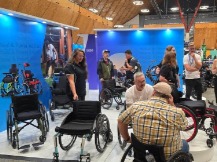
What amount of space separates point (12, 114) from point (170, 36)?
5.25 meters

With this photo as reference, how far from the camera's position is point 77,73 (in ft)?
13.2

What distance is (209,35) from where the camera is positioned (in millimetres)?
16297

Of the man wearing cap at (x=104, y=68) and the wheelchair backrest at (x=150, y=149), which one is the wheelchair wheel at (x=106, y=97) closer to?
the man wearing cap at (x=104, y=68)

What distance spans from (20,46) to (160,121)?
403cm

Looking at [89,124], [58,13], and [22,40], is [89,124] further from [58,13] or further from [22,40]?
[58,13]

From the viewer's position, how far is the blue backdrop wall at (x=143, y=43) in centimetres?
778

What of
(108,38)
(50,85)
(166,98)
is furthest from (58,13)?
(166,98)

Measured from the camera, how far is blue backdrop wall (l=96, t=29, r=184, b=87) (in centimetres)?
778

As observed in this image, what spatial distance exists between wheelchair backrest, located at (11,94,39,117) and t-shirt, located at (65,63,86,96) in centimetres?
71

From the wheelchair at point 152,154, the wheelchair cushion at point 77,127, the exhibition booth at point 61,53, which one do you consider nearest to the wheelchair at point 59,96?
the exhibition booth at point 61,53

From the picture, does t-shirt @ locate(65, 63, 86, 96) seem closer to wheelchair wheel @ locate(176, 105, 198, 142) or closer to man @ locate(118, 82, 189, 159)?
wheelchair wheel @ locate(176, 105, 198, 142)

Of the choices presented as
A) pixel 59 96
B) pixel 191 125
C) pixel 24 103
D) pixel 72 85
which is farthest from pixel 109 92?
pixel 191 125

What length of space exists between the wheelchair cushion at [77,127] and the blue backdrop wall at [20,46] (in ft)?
6.15

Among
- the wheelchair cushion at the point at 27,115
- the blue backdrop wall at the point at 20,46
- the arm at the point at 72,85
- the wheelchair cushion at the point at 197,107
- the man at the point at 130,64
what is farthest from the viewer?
the man at the point at 130,64
